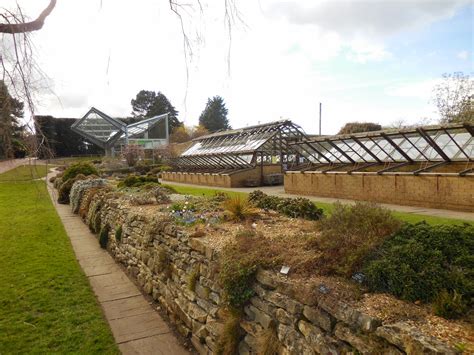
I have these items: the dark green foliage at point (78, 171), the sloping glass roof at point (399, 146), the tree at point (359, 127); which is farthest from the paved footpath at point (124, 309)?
Result: the tree at point (359, 127)

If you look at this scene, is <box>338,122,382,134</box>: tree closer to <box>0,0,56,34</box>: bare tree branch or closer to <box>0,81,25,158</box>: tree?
<box>0,0,56,34</box>: bare tree branch

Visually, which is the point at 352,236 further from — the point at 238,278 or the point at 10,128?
the point at 10,128

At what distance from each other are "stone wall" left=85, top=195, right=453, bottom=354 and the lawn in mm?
984

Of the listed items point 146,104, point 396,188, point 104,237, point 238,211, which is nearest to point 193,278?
point 238,211

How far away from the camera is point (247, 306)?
3.72 meters

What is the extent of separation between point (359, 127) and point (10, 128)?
29324mm

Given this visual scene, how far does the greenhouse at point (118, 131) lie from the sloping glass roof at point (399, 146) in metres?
39.2

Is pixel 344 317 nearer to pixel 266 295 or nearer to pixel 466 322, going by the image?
pixel 466 322

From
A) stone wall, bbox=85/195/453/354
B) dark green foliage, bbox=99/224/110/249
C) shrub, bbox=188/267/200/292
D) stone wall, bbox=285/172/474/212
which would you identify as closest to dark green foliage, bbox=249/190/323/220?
stone wall, bbox=85/195/453/354

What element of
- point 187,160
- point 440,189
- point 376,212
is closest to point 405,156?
point 440,189

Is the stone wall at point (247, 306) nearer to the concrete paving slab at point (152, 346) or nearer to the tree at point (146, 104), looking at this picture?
the concrete paving slab at point (152, 346)

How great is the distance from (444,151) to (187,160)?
74.3 feet

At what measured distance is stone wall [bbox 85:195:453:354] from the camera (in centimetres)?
243

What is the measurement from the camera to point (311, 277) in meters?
3.26
